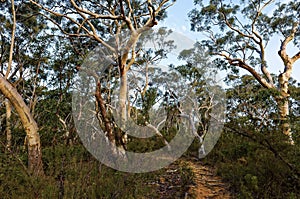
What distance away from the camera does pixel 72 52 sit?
11.0 metres

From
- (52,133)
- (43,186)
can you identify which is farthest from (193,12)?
(43,186)

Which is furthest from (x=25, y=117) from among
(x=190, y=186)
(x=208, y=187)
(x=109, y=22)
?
(x=109, y=22)

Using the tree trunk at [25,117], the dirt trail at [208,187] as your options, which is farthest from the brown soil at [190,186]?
the tree trunk at [25,117]

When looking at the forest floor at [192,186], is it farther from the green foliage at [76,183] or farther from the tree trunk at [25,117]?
the tree trunk at [25,117]

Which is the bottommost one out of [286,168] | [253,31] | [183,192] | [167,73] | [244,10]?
[183,192]

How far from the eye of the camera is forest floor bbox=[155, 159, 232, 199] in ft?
14.5

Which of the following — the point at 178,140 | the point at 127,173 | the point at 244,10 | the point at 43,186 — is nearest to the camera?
the point at 43,186

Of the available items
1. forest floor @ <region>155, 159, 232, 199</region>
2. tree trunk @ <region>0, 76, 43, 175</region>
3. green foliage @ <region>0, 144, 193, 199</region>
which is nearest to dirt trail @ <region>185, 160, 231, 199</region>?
forest floor @ <region>155, 159, 232, 199</region>

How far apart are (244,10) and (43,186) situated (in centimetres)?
1139

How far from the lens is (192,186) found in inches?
192

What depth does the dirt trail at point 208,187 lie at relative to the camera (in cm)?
441

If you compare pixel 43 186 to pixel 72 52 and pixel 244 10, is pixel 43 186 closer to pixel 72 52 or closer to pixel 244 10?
pixel 72 52

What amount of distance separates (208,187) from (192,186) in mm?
313

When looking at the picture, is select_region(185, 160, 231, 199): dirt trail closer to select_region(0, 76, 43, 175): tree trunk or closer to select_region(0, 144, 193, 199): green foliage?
select_region(0, 144, 193, 199): green foliage
